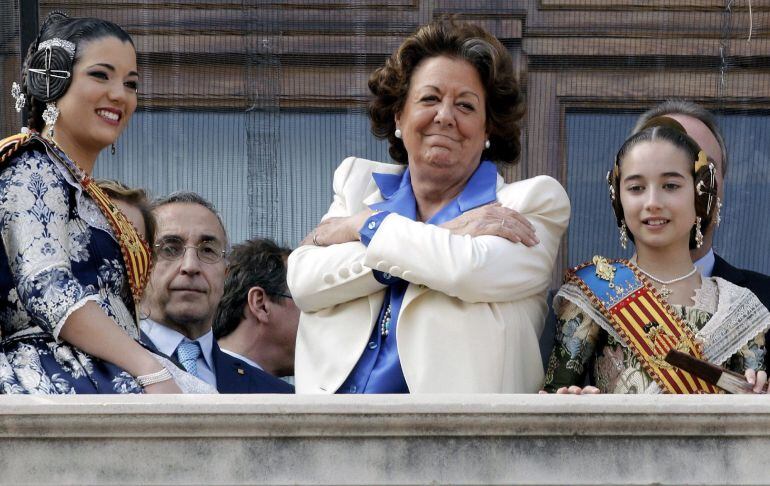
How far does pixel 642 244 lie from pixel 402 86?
79cm

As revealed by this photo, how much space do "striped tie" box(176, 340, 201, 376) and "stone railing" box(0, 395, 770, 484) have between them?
160 cm

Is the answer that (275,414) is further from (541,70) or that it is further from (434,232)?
(541,70)

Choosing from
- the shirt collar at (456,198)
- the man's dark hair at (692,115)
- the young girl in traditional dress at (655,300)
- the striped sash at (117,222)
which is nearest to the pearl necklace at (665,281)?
the young girl in traditional dress at (655,300)

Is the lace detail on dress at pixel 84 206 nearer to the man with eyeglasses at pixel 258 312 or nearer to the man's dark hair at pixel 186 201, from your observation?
the man's dark hair at pixel 186 201

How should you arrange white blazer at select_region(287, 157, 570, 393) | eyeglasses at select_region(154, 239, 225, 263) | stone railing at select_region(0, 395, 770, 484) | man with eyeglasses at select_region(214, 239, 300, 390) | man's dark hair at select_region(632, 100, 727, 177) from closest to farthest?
stone railing at select_region(0, 395, 770, 484)
white blazer at select_region(287, 157, 570, 393)
man's dark hair at select_region(632, 100, 727, 177)
eyeglasses at select_region(154, 239, 225, 263)
man with eyeglasses at select_region(214, 239, 300, 390)

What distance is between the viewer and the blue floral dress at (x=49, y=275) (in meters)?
4.59

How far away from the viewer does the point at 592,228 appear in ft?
21.2

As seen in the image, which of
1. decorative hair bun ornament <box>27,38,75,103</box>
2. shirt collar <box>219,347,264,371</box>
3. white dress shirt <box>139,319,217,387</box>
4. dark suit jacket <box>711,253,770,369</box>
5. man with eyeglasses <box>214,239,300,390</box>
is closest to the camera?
decorative hair bun ornament <box>27,38,75,103</box>

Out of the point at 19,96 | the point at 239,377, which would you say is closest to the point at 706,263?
the point at 239,377

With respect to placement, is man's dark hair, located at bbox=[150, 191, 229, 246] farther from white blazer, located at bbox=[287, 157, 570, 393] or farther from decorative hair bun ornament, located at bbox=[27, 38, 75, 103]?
decorative hair bun ornament, located at bbox=[27, 38, 75, 103]

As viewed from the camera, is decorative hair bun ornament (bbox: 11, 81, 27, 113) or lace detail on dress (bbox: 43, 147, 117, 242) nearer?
lace detail on dress (bbox: 43, 147, 117, 242)

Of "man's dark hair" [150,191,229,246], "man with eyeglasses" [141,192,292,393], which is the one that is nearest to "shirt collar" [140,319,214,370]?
"man with eyeglasses" [141,192,292,393]

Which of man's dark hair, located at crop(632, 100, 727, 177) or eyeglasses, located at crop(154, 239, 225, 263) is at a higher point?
man's dark hair, located at crop(632, 100, 727, 177)

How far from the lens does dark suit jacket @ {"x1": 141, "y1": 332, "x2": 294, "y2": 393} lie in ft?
19.7
